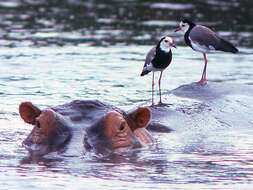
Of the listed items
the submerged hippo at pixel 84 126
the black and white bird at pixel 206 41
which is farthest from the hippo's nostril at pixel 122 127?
the black and white bird at pixel 206 41

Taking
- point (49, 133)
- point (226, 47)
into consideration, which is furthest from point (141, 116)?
point (226, 47)

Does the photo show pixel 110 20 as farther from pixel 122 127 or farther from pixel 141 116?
pixel 122 127

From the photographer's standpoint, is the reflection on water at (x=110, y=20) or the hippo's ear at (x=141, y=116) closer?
the hippo's ear at (x=141, y=116)

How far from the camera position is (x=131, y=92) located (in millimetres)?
13516

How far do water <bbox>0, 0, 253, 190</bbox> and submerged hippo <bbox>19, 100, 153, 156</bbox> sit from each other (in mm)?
129

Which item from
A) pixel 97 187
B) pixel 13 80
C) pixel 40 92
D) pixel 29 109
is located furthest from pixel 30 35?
pixel 97 187

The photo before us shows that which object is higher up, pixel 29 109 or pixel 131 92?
pixel 29 109

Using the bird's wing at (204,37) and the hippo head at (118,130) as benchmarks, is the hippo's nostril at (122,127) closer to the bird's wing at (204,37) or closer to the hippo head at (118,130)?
the hippo head at (118,130)

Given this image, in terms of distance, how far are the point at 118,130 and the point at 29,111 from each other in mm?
791

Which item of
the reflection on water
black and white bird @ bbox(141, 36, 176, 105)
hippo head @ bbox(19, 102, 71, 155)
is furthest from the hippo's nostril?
the reflection on water

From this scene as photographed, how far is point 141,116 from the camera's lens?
8422mm

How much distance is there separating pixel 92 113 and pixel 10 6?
655 inches

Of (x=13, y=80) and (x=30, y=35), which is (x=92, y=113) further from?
(x=30, y=35)

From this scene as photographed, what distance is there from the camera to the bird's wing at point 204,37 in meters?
14.2
